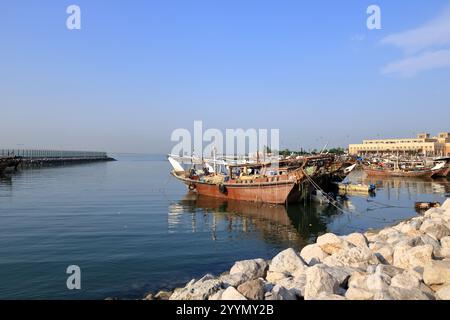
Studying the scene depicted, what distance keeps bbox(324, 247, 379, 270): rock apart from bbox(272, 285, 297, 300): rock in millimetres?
2595

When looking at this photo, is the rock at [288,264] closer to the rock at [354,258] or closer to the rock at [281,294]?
the rock at [354,258]

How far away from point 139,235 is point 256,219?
9551 millimetres

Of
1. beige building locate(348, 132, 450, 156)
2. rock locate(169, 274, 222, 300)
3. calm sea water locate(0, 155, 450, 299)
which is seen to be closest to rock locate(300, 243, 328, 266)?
calm sea water locate(0, 155, 450, 299)

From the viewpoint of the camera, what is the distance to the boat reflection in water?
22.3m

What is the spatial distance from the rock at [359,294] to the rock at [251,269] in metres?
3.14

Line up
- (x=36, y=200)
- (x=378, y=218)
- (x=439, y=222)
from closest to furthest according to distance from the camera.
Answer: (x=439, y=222), (x=378, y=218), (x=36, y=200)

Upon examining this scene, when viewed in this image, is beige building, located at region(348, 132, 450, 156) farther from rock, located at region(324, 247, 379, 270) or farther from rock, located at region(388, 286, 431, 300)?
rock, located at region(388, 286, 431, 300)

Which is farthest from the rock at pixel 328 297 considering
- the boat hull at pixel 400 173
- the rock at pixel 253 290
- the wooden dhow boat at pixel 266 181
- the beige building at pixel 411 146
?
the beige building at pixel 411 146

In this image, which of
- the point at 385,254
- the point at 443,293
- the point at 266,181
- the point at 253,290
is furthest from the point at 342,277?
the point at 266,181

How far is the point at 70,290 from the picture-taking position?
12383mm
